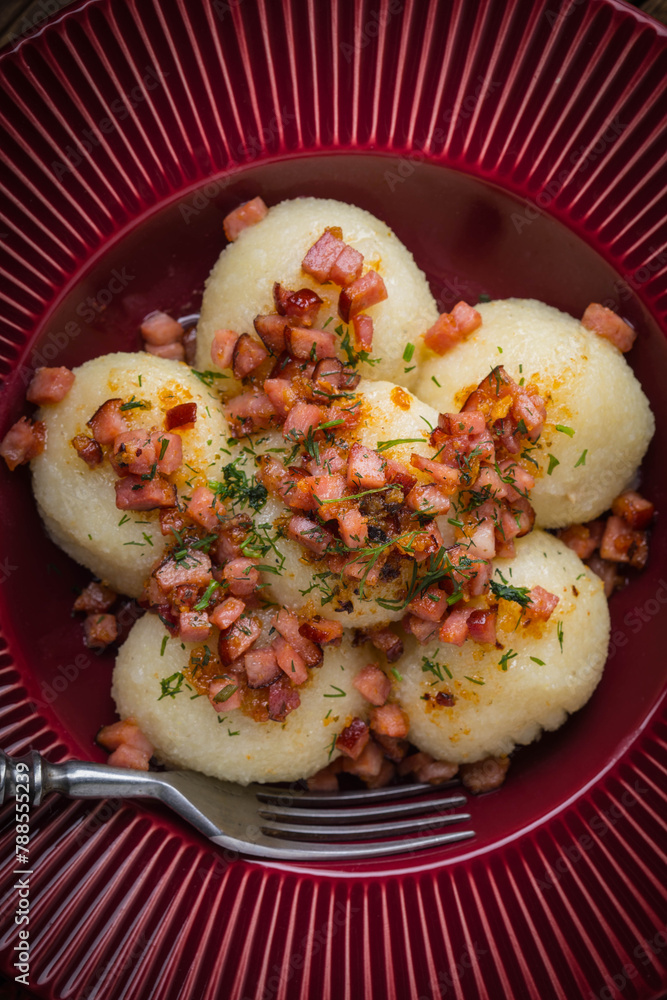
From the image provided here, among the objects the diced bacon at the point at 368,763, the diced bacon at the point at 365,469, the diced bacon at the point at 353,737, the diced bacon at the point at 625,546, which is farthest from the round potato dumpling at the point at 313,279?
the diced bacon at the point at 368,763

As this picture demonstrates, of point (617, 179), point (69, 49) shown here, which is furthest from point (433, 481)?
point (69, 49)

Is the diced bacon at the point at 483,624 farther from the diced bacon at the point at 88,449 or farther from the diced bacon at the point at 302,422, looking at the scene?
the diced bacon at the point at 88,449

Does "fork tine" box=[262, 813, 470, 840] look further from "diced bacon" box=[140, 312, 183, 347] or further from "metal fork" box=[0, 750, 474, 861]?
"diced bacon" box=[140, 312, 183, 347]

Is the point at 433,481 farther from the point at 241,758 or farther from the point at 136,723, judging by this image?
the point at 136,723

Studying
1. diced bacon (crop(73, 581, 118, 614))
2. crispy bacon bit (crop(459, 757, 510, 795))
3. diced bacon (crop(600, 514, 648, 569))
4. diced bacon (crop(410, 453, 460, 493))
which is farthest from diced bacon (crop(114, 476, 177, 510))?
diced bacon (crop(600, 514, 648, 569))

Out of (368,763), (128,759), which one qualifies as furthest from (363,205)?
(128,759)

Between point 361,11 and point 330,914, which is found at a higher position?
point 361,11

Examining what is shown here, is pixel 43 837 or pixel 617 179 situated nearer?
pixel 43 837
